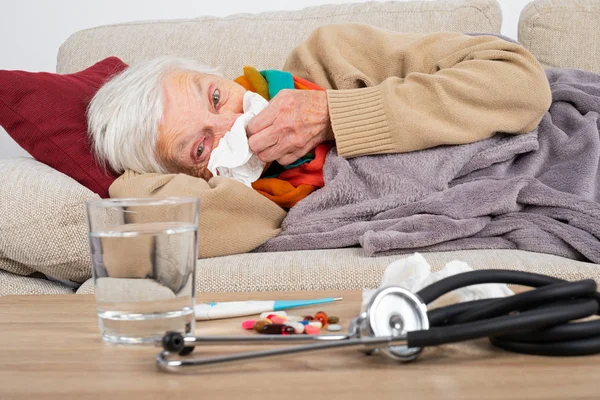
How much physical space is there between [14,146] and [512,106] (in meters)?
1.76

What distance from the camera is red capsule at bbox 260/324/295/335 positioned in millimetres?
602

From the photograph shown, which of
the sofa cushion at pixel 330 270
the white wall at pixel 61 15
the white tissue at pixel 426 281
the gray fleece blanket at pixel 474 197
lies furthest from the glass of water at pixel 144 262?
the white wall at pixel 61 15

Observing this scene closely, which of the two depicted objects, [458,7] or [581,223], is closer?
[581,223]

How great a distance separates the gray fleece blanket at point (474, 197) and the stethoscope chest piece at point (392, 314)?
0.84 metres

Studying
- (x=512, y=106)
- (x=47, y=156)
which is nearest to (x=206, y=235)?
(x=47, y=156)

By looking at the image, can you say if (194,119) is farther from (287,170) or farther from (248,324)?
(248,324)

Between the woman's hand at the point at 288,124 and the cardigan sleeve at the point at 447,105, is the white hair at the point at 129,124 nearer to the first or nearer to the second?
the woman's hand at the point at 288,124

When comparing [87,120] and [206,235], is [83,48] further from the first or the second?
[206,235]

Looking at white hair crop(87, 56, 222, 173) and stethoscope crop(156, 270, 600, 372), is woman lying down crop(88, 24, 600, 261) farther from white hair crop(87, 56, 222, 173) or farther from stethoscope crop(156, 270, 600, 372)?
stethoscope crop(156, 270, 600, 372)

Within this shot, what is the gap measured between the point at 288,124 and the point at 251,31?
2.14 ft

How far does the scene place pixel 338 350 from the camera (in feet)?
1.76

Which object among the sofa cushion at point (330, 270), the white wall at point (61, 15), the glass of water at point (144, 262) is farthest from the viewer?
the white wall at point (61, 15)

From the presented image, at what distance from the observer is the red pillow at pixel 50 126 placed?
1.69 meters

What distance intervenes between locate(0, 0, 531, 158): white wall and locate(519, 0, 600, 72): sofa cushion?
0.79 meters
